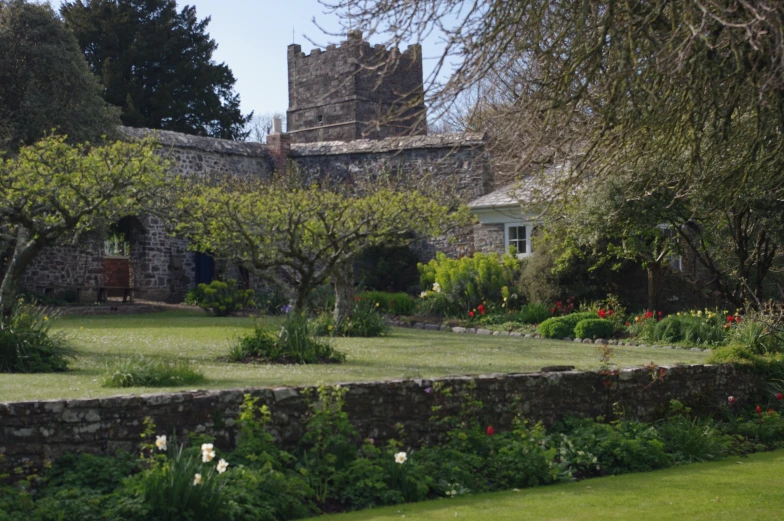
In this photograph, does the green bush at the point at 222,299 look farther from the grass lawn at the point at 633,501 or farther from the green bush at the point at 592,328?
the grass lawn at the point at 633,501

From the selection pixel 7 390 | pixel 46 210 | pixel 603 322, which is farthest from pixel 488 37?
pixel 603 322

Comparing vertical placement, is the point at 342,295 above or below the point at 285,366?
above

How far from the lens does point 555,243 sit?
18875 millimetres

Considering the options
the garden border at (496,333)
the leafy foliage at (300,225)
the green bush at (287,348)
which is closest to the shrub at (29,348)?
the green bush at (287,348)

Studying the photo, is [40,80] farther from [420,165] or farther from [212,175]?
[420,165]

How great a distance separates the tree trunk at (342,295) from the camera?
52.3 ft

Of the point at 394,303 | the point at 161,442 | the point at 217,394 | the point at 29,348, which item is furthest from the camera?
the point at 394,303

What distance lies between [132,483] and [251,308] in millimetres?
15603

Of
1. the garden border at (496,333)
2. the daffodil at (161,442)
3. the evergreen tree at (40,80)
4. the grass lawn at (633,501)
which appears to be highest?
the evergreen tree at (40,80)

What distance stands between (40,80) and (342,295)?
10.9m

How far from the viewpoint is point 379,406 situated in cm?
847

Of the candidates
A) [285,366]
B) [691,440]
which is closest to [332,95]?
[285,366]

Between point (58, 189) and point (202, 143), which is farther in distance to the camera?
point (202, 143)

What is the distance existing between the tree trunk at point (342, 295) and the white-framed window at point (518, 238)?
7.13m
